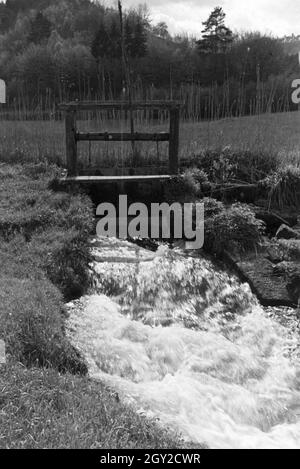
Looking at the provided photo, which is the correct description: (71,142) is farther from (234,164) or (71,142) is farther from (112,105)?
(234,164)

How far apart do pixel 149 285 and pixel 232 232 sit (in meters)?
1.59

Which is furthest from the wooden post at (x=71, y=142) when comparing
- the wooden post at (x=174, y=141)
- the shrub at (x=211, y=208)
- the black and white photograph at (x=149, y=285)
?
the shrub at (x=211, y=208)

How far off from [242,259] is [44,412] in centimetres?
384

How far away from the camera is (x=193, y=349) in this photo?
4.06 m

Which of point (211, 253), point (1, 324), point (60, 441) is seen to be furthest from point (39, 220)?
point (60, 441)

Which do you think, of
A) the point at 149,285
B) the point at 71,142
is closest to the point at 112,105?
the point at 71,142

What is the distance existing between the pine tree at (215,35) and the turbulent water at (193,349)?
1994cm

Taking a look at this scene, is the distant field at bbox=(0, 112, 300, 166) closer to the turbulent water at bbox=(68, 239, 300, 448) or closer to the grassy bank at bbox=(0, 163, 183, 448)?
the grassy bank at bbox=(0, 163, 183, 448)

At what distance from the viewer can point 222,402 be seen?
11.1ft

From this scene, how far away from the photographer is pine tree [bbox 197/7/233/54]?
77.6ft

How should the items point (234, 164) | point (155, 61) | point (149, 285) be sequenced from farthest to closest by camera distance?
point (155, 61) < point (234, 164) < point (149, 285)

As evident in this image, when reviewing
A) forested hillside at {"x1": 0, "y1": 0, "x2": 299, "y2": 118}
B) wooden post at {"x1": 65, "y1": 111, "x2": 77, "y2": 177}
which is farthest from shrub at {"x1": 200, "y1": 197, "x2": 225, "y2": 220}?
forested hillside at {"x1": 0, "y1": 0, "x2": 299, "y2": 118}

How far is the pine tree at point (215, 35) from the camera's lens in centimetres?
2364

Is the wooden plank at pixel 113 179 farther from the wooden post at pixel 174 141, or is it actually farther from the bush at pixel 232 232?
the bush at pixel 232 232
